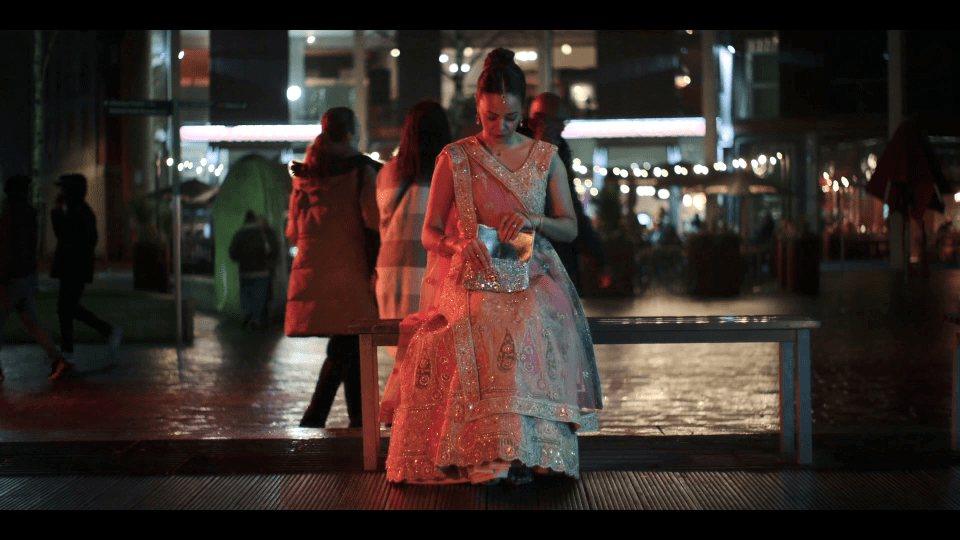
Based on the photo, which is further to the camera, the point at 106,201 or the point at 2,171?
the point at 106,201

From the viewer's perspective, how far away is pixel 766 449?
16.6 ft

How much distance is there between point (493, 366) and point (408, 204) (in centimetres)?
148

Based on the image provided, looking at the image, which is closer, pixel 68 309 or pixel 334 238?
pixel 334 238

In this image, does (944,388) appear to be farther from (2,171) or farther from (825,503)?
(2,171)

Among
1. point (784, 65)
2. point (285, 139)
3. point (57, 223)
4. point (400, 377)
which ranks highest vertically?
point (784, 65)

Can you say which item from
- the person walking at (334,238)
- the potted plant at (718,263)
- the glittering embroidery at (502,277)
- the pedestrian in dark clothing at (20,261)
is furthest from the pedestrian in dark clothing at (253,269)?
the glittering embroidery at (502,277)

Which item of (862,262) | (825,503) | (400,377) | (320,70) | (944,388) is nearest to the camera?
(825,503)

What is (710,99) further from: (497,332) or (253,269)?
(497,332)

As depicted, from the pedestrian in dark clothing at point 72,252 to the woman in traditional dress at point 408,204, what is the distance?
4225 mm

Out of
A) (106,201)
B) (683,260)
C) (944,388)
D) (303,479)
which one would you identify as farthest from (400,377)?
(106,201)

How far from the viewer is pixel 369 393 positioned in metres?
4.63

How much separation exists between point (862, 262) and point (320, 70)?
16587 millimetres

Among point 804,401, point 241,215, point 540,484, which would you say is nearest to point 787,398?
point 804,401

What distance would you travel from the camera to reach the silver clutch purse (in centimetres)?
418
